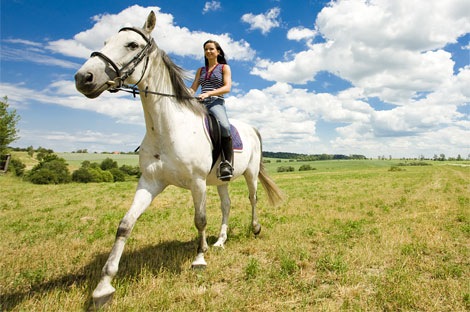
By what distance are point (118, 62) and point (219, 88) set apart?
1.98m

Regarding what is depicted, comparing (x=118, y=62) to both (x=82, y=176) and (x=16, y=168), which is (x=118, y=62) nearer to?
(x=82, y=176)

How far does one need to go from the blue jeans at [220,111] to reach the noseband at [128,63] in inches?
63.8

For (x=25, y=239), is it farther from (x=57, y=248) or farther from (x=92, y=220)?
(x=92, y=220)

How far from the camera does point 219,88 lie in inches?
205

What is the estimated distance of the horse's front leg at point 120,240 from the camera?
346 centimetres

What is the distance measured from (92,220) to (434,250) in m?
10.1

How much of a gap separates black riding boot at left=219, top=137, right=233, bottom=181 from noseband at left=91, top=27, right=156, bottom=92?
197 cm

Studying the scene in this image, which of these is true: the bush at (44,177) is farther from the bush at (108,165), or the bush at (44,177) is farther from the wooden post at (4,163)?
the bush at (108,165)

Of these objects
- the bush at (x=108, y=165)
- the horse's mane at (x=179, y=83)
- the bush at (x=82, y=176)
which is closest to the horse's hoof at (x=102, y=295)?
the horse's mane at (x=179, y=83)

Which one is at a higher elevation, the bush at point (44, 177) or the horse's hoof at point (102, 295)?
the horse's hoof at point (102, 295)

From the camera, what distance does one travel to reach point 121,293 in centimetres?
376

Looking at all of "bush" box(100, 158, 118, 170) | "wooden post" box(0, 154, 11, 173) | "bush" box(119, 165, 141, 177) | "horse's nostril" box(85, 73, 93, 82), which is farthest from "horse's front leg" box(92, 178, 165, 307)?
"bush" box(100, 158, 118, 170)

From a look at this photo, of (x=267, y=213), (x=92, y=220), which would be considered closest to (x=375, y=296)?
(x=267, y=213)

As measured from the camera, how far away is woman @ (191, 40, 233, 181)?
528 centimetres
